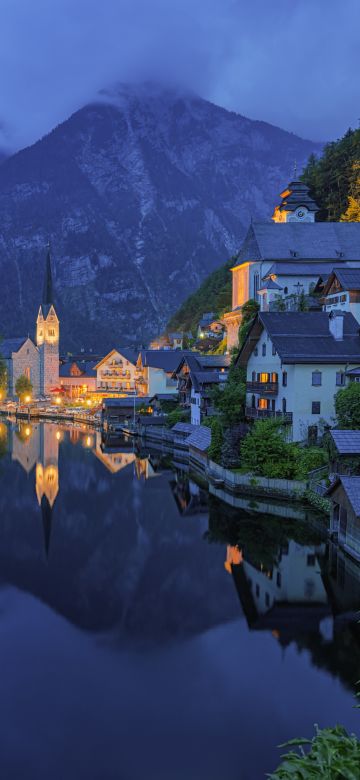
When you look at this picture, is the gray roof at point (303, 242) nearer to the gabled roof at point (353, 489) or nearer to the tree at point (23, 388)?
the gabled roof at point (353, 489)

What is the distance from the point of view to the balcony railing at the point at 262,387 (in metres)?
41.4

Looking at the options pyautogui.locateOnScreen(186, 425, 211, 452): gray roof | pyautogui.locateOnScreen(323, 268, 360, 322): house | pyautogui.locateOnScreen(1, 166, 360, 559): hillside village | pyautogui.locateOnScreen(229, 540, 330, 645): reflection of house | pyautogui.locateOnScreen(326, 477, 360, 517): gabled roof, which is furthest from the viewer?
pyautogui.locateOnScreen(186, 425, 211, 452): gray roof

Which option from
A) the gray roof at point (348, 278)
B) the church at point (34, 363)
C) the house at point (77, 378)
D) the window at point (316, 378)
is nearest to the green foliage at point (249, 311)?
the gray roof at point (348, 278)

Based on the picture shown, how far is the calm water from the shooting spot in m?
15.4

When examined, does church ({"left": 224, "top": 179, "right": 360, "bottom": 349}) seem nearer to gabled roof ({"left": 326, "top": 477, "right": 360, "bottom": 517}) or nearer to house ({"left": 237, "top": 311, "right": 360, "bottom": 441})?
house ({"left": 237, "top": 311, "right": 360, "bottom": 441})

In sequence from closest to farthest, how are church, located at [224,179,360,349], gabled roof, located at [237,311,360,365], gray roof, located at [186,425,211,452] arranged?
1. gabled roof, located at [237,311,360,365]
2. gray roof, located at [186,425,211,452]
3. church, located at [224,179,360,349]

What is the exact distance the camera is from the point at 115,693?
58.5 ft

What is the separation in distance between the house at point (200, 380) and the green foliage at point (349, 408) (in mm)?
20132

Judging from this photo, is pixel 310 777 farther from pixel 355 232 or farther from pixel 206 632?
pixel 355 232

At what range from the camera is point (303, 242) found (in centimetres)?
6438

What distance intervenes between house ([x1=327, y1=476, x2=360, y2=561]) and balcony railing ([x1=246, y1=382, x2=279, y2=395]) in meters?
12.9

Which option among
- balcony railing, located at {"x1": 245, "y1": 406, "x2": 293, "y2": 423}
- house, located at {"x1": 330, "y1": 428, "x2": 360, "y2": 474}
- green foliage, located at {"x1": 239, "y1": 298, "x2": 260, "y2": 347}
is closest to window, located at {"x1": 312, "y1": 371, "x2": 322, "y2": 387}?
balcony railing, located at {"x1": 245, "y1": 406, "x2": 293, "y2": 423}

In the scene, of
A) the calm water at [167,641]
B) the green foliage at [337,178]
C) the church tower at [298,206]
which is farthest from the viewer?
the green foliage at [337,178]

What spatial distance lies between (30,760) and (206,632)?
7525mm
